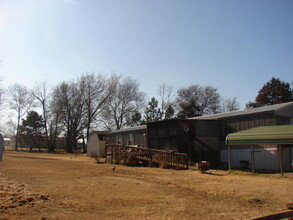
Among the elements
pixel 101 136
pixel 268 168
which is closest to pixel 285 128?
pixel 268 168

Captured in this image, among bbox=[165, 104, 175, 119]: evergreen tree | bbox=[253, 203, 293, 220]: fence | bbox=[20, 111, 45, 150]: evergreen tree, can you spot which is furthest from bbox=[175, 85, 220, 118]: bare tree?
Answer: bbox=[253, 203, 293, 220]: fence

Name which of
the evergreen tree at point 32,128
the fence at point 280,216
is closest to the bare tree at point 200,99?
the evergreen tree at point 32,128

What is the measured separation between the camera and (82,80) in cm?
6134

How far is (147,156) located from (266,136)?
10.3 metres

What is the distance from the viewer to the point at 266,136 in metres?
17.1

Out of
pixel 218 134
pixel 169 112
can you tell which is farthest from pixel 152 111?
pixel 218 134

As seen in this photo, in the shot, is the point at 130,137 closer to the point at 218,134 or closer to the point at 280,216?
the point at 218,134

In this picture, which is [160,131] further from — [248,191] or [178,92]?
[178,92]

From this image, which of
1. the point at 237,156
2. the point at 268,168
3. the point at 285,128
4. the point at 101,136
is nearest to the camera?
the point at 285,128

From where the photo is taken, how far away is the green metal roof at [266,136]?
1611 centimetres

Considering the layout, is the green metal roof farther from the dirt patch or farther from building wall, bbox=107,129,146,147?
building wall, bbox=107,129,146,147

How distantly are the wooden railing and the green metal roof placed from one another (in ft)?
12.7

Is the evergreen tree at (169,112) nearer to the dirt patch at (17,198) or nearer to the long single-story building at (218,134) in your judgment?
the long single-story building at (218,134)

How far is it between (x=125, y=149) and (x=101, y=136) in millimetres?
18415
